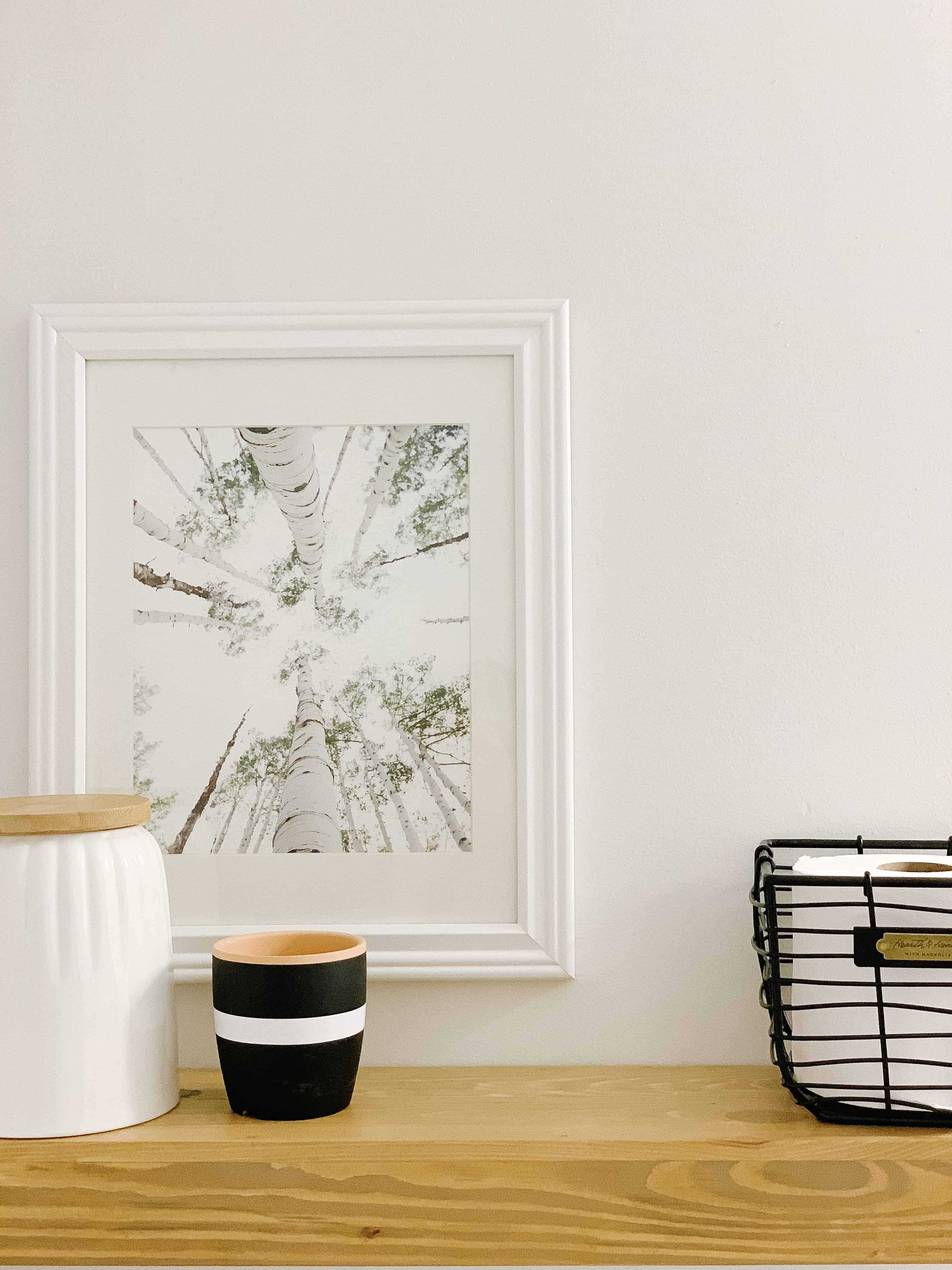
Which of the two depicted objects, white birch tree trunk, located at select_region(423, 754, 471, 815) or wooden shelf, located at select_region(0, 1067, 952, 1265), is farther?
white birch tree trunk, located at select_region(423, 754, 471, 815)

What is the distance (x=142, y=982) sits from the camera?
0.70 metres

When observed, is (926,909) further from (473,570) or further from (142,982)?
(142,982)

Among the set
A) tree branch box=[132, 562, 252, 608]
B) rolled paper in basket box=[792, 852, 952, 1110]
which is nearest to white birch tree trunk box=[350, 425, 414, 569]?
tree branch box=[132, 562, 252, 608]

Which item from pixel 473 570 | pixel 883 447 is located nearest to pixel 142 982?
pixel 473 570

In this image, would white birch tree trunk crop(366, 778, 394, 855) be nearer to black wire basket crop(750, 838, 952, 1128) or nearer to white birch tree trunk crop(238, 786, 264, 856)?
white birch tree trunk crop(238, 786, 264, 856)

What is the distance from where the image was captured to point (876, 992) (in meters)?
0.68

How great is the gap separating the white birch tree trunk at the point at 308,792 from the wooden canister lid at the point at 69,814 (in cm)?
12

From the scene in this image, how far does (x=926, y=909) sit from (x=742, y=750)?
21 centimetres

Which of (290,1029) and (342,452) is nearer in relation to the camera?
(290,1029)

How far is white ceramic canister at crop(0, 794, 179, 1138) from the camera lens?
67cm

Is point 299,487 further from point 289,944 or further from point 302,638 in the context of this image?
point 289,944

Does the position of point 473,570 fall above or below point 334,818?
above

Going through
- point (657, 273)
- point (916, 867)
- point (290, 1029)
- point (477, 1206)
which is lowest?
point (477, 1206)

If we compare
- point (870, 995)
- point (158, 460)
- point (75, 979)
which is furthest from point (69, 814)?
point (870, 995)
